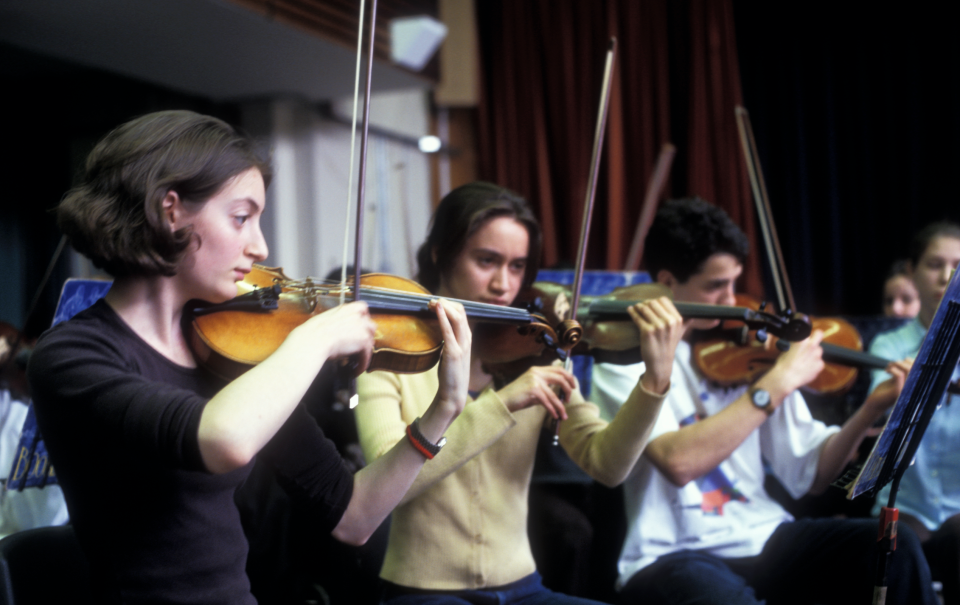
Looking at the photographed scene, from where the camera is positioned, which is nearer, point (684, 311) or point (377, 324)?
point (377, 324)

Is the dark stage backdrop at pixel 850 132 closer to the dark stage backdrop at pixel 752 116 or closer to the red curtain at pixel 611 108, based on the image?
the dark stage backdrop at pixel 752 116

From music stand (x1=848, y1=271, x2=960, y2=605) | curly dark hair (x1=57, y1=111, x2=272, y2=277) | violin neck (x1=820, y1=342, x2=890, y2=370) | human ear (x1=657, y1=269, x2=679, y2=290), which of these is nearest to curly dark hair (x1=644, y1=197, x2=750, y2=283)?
human ear (x1=657, y1=269, x2=679, y2=290)

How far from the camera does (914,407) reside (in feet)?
3.28

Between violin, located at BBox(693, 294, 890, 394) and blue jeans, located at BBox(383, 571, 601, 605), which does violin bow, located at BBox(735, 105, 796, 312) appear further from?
blue jeans, located at BBox(383, 571, 601, 605)

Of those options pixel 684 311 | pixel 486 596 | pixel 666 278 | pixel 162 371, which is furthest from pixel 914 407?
pixel 162 371

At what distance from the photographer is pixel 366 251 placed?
11.4ft

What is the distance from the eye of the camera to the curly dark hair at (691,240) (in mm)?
1717

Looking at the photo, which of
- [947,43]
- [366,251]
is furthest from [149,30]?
[947,43]

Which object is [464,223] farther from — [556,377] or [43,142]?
[43,142]

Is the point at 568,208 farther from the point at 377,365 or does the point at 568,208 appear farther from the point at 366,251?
the point at 377,365

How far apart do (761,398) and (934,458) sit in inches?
29.2

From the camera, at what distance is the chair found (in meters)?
0.93

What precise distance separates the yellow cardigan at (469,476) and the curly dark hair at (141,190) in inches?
20.1

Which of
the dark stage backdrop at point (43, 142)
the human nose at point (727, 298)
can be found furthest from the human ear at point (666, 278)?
the dark stage backdrop at point (43, 142)
